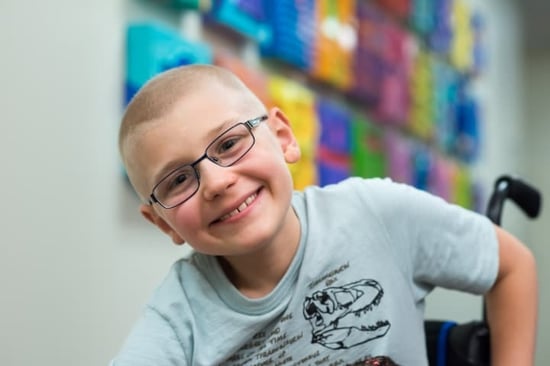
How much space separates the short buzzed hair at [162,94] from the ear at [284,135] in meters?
0.07

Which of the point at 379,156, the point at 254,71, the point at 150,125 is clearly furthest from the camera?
the point at 379,156

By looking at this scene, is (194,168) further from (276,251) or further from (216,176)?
(276,251)

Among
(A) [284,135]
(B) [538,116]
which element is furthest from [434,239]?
(B) [538,116]

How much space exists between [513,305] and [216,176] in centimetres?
49

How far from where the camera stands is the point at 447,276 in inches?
43.8

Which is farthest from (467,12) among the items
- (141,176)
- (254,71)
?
(141,176)

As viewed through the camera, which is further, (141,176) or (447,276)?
(447,276)

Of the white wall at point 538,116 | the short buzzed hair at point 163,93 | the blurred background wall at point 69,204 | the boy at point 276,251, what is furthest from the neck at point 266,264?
the white wall at point 538,116

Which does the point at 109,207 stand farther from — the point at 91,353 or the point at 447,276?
the point at 447,276

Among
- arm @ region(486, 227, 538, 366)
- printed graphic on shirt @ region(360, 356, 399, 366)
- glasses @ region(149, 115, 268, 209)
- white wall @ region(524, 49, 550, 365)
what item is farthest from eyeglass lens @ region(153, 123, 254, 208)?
white wall @ region(524, 49, 550, 365)

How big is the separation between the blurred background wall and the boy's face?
43 centimetres

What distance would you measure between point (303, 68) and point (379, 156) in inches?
23.4

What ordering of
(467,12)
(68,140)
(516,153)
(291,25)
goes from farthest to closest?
(516,153) → (467,12) → (291,25) → (68,140)

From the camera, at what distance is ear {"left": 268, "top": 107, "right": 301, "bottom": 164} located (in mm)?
1076
